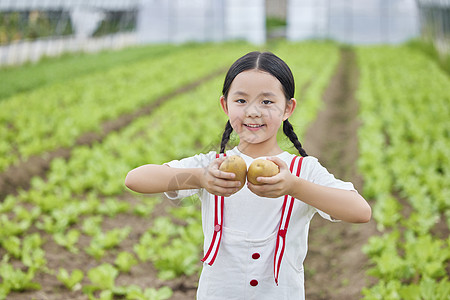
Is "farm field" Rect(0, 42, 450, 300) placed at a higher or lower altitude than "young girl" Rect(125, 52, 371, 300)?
lower

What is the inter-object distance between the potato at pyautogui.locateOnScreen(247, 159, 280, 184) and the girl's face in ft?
0.66

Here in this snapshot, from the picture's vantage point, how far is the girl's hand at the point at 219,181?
1.27 meters

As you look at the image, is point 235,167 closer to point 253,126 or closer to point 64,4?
point 253,126

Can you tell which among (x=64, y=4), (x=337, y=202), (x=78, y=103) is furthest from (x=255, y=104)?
(x=64, y=4)

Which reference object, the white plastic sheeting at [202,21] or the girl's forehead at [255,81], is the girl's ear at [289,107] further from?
the white plastic sheeting at [202,21]

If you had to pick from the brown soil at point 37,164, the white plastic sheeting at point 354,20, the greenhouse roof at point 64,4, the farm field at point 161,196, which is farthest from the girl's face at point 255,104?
the white plastic sheeting at point 354,20

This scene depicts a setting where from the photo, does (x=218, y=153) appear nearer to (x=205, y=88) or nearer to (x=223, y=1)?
(x=205, y=88)

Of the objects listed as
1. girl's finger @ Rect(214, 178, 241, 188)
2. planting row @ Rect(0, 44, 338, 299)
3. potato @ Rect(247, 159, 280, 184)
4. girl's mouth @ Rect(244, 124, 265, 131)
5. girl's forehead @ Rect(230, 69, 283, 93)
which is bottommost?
planting row @ Rect(0, 44, 338, 299)

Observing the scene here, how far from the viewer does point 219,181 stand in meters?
1.28

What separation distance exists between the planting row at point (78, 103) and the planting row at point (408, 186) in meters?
4.40

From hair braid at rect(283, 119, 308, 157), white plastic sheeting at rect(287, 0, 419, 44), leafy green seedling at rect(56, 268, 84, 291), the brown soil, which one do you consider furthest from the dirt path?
white plastic sheeting at rect(287, 0, 419, 44)

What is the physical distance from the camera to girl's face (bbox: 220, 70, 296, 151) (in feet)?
4.79

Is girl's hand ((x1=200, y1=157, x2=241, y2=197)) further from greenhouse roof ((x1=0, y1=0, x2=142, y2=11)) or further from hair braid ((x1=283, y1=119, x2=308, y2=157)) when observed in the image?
greenhouse roof ((x1=0, y1=0, x2=142, y2=11))

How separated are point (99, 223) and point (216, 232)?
348 cm
